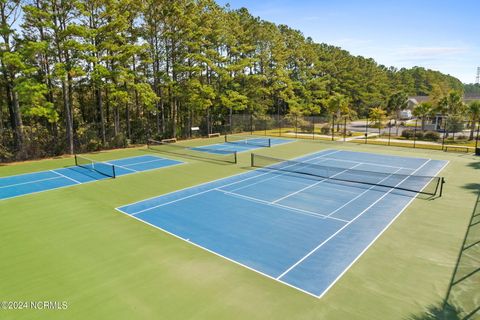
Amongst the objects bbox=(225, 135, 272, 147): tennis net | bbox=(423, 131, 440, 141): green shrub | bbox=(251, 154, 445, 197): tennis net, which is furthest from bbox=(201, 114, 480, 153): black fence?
bbox=(251, 154, 445, 197): tennis net

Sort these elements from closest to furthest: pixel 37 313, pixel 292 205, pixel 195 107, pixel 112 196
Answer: pixel 37 313, pixel 292 205, pixel 112 196, pixel 195 107

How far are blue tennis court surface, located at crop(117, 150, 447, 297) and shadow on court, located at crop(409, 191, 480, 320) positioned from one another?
2357mm

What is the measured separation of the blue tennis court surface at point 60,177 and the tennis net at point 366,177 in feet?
25.7

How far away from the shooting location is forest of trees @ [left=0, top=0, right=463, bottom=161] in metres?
24.1

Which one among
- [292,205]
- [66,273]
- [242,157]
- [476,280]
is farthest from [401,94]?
[66,273]

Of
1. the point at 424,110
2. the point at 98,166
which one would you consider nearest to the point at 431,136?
the point at 424,110

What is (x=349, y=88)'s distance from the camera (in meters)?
65.8

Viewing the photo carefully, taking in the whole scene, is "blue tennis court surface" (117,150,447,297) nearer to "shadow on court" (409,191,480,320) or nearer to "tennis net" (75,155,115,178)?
"shadow on court" (409,191,480,320)

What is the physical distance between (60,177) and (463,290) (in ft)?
66.9

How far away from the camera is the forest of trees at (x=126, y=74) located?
2407cm

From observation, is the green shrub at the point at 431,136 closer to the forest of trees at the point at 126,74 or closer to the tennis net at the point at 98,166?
the forest of trees at the point at 126,74

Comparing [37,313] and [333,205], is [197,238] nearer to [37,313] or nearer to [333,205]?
[37,313]

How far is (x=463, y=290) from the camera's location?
781 centimetres

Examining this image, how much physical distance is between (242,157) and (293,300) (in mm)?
17897
